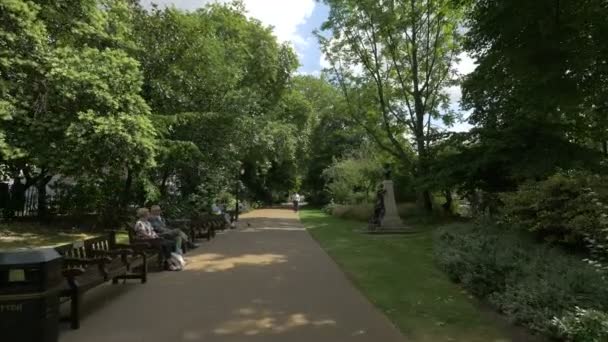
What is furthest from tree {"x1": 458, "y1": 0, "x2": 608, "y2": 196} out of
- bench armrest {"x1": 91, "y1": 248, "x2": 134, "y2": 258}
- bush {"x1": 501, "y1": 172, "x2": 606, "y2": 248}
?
bench armrest {"x1": 91, "y1": 248, "x2": 134, "y2": 258}

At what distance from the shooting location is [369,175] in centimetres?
3756

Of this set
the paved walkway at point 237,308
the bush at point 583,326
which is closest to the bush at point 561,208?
the bush at point 583,326

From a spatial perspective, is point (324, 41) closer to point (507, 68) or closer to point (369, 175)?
point (369, 175)

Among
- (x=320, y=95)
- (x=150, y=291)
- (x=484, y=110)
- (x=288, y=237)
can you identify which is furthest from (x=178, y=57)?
(x=320, y=95)

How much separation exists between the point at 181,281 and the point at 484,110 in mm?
16697

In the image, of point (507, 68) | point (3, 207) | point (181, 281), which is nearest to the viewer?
point (181, 281)

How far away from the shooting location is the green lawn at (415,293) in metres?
5.88

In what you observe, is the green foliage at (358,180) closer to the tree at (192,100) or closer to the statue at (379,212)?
the tree at (192,100)

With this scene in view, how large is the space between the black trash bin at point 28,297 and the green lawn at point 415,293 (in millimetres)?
3755

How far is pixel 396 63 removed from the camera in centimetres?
2728

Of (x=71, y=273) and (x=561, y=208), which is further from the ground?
(x=561, y=208)

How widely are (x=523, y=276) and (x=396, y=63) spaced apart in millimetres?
21384

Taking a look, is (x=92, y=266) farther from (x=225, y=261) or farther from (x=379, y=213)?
(x=379, y=213)

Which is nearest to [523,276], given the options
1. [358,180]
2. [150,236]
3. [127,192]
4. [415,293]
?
[415,293]
